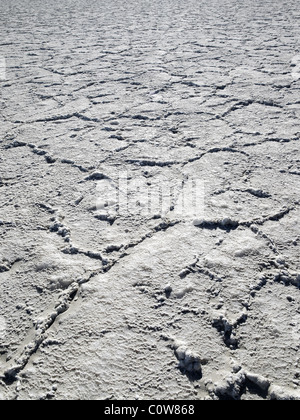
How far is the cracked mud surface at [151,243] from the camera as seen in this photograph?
0.80 meters

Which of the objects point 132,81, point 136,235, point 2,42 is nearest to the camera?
point 136,235

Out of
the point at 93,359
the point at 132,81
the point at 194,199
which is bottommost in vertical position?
the point at 93,359

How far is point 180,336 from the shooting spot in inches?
34.1

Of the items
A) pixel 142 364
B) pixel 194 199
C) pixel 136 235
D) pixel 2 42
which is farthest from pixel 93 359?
pixel 2 42

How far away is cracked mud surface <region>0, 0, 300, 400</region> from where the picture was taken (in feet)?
2.64

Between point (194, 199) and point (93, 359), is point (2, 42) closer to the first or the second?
point (194, 199)

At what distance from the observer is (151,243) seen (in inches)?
46.3

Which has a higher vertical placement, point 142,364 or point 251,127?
point 251,127

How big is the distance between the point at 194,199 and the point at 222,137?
2.02 feet

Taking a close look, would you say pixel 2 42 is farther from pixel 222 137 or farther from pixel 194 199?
pixel 194 199

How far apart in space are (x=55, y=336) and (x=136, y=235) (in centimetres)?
46

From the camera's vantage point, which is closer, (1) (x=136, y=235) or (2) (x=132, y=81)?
(1) (x=136, y=235)

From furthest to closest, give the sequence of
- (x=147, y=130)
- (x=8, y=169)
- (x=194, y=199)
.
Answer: (x=147, y=130) → (x=8, y=169) → (x=194, y=199)

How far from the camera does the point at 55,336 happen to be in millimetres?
877
